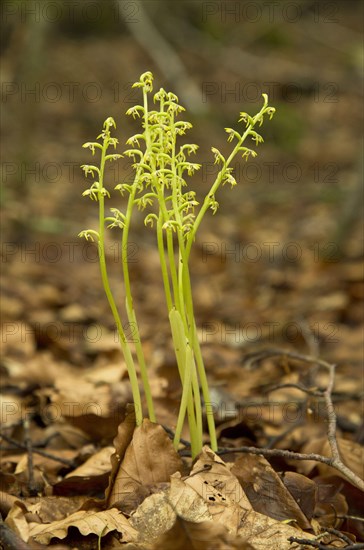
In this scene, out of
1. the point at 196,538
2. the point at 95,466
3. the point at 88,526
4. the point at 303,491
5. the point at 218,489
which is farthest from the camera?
the point at 95,466

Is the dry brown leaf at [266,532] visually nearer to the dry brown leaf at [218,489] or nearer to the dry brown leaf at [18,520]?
the dry brown leaf at [218,489]

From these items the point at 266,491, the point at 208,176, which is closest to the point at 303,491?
the point at 266,491

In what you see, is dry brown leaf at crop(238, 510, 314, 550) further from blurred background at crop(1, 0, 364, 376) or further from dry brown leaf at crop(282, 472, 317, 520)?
blurred background at crop(1, 0, 364, 376)

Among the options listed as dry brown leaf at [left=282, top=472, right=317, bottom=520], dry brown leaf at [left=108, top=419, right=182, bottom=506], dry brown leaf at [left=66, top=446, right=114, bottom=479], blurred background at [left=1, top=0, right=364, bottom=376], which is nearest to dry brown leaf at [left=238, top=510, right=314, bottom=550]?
dry brown leaf at [left=282, top=472, right=317, bottom=520]

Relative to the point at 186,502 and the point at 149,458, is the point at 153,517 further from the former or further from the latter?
the point at 149,458

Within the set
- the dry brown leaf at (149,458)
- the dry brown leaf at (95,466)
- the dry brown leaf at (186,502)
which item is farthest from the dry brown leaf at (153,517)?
the dry brown leaf at (95,466)

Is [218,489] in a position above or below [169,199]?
below
